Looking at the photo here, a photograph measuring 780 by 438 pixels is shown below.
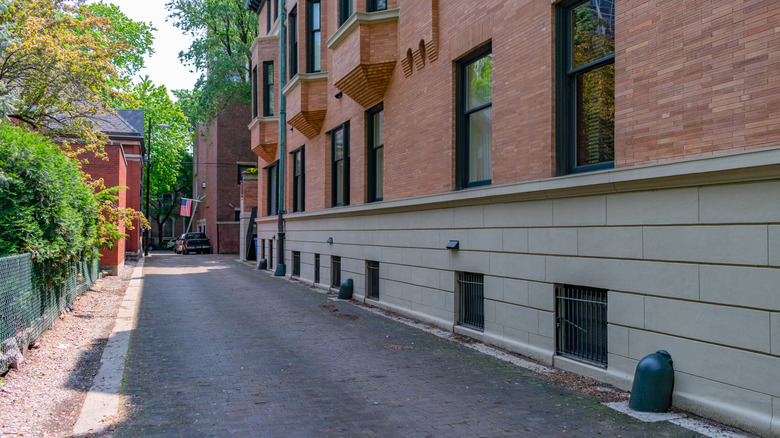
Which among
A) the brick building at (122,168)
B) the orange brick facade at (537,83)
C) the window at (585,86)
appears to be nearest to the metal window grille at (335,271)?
the orange brick facade at (537,83)

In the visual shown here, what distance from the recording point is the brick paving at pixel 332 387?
18.3 ft

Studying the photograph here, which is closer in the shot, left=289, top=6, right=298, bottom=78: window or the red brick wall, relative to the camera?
the red brick wall

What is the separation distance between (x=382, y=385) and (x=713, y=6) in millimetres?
5530

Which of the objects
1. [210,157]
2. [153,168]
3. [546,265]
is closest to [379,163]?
[546,265]

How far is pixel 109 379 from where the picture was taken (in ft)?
24.0

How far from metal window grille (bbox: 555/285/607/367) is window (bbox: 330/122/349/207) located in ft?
31.3

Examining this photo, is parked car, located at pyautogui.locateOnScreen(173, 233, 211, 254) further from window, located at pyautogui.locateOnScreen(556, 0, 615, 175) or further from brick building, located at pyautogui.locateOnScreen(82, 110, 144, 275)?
window, located at pyautogui.locateOnScreen(556, 0, 615, 175)

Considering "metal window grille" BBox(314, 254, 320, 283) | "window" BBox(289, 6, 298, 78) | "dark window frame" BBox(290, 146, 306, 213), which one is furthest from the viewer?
"dark window frame" BBox(290, 146, 306, 213)

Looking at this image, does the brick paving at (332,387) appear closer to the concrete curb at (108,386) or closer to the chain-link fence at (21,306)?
the concrete curb at (108,386)

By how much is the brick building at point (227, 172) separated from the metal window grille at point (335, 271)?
1202 inches

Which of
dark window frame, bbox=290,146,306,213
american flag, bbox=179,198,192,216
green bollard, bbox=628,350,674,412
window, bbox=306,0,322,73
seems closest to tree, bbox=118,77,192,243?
american flag, bbox=179,198,192,216

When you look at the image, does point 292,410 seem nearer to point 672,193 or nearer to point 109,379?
point 109,379

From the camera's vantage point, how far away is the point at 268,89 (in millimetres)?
25906

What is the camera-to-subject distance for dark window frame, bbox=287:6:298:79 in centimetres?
2095
